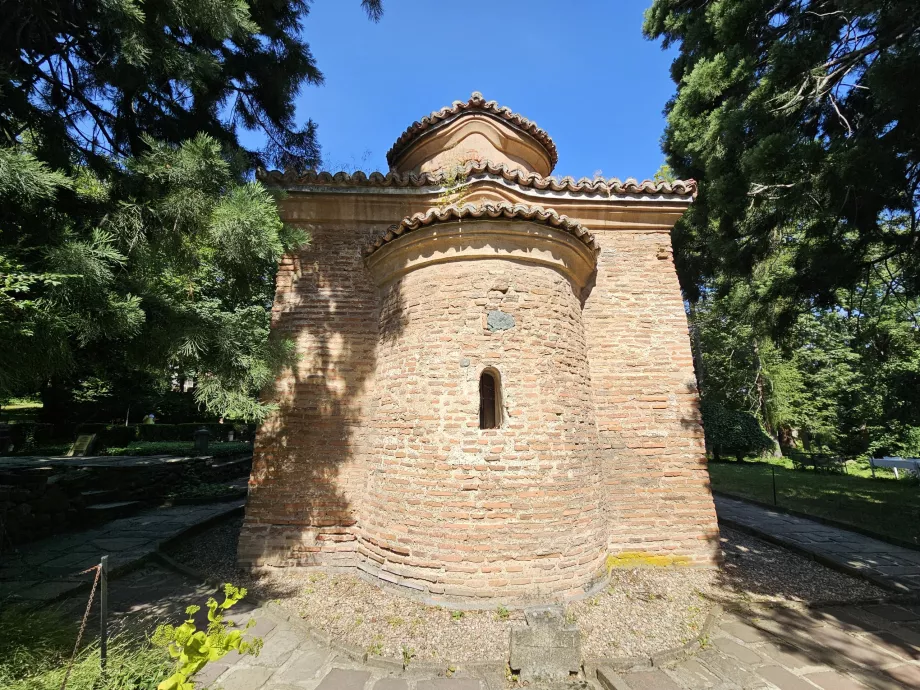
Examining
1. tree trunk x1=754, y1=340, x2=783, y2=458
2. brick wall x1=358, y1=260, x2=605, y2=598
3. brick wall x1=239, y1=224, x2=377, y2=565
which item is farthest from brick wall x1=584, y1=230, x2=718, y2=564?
tree trunk x1=754, y1=340, x2=783, y2=458

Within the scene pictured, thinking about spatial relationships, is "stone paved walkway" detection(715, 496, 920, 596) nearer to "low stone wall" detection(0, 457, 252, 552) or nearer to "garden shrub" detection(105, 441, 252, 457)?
"low stone wall" detection(0, 457, 252, 552)

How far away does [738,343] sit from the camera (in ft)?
69.6

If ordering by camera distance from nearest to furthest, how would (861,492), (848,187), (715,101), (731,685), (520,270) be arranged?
(731,685) → (520,270) → (848,187) → (715,101) → (861,492)

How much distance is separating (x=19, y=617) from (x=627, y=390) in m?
6.58

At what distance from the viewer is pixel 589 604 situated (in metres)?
4.25

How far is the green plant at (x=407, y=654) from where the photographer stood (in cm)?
325

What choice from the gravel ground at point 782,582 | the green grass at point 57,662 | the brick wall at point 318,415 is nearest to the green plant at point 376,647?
the green grass at point 57,662

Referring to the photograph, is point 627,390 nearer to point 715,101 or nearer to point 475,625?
A: point 475,625

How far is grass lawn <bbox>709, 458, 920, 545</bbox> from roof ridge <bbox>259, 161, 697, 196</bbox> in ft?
22.8

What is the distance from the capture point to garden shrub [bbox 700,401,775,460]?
1797 centimetres

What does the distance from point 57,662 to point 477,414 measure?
3751 millimetres

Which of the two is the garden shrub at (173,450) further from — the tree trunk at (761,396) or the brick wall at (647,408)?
the tree trunk at (761,396)

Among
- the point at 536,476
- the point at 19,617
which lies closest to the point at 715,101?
the point at 536,476

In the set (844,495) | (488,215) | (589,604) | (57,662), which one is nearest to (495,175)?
(488,215)
